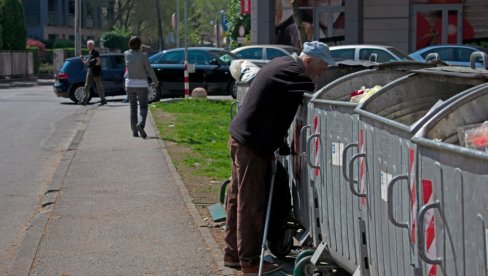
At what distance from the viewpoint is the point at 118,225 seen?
28.9 feet

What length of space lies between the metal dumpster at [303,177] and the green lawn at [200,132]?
4.18 metres

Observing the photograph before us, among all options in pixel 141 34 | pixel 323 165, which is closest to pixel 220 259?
pixel 323 165

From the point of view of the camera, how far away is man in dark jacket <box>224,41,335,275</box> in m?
6.70

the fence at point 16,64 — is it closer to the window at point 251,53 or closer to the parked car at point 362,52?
the window at point 251,53

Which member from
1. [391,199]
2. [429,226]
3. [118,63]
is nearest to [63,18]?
[118,63]

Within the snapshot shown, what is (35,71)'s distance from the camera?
53625mm

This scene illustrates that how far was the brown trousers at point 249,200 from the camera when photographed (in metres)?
6.94

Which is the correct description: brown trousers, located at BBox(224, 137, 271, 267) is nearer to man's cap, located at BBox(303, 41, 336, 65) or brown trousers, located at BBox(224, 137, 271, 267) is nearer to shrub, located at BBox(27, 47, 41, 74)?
man's cap, located at BBox(303, 41, 336, 65)

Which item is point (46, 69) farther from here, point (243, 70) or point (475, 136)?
point (475, 136)

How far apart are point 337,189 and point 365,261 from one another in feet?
2.68

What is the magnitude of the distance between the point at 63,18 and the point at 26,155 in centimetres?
6191

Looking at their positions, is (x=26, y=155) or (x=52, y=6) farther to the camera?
(x=52, y=6)

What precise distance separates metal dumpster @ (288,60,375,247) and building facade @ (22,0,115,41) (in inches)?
2546

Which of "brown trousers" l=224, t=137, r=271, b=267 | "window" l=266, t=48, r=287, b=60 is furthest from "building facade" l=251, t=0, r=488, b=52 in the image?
"brown trousers" l=224, t=137, r=271, b=267
